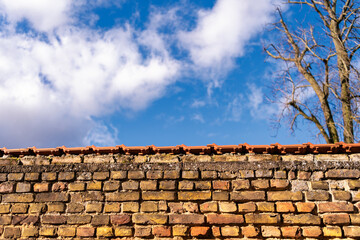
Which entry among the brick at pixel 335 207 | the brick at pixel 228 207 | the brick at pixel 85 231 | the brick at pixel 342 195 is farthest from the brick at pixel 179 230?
the brick at pixel 342 195

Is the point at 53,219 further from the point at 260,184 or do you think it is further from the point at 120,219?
the point at 260,184

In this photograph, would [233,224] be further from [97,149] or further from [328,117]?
[328,117]

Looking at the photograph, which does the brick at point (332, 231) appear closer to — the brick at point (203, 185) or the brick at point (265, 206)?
the brick at point (265, 206)

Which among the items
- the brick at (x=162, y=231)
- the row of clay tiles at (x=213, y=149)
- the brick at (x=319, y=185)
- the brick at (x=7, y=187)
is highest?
the row of clay tiles at (x=213, y=149)

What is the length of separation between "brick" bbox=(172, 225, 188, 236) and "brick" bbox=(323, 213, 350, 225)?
1.86 meters

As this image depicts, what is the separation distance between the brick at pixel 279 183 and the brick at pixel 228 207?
Result: 60 cm

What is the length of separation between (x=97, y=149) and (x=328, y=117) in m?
7.67

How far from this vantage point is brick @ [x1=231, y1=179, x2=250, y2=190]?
427 centimetres

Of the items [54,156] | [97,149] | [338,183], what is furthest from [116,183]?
[338,183]

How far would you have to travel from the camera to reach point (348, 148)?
171 inches

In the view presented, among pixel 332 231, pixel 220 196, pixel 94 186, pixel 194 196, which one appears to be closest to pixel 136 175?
pixel 94 186

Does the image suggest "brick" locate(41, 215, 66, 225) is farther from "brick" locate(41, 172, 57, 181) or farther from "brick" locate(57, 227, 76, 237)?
"brick" locate(41, 172, 57, 181)

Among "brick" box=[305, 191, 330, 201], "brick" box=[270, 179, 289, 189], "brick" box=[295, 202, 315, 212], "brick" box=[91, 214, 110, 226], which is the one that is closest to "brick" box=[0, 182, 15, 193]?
"brick" box=[91, 214, 110, 226]

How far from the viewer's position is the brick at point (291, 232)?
4043mm
